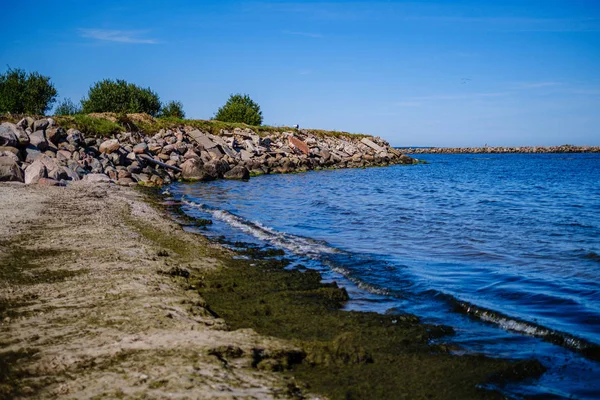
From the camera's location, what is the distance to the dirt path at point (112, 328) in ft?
12.7

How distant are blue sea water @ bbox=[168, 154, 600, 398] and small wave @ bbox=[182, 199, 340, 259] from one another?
0.11ft

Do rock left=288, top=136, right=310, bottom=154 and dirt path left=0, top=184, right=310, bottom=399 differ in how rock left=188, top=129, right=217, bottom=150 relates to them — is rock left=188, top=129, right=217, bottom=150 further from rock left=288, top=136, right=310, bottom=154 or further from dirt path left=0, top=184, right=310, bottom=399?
dirt path left=0, top=184, right=310, bottom=399

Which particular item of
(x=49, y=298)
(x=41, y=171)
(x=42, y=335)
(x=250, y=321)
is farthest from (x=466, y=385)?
(x=41, y=171)

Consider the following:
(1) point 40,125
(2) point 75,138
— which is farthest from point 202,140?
(1) point 40,125

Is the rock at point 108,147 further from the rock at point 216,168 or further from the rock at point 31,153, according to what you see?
the rock at point 216,168

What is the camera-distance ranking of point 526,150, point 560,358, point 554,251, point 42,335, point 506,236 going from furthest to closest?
point 526,150 → point 506,236 → point 554,251 → point 560,358 → point 42,335

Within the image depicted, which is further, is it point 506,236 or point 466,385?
point 506,236

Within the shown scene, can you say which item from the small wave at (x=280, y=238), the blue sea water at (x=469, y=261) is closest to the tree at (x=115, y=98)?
the blue sea water at (x=469, y=261)

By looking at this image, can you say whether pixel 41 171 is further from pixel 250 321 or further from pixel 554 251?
pixel 554 251

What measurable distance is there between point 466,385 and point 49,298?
17.0ft

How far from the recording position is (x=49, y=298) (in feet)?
20.0

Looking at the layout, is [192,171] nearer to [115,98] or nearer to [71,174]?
[71,174]

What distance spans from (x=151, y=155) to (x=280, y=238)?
73.8 ft

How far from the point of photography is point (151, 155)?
32.7 m
